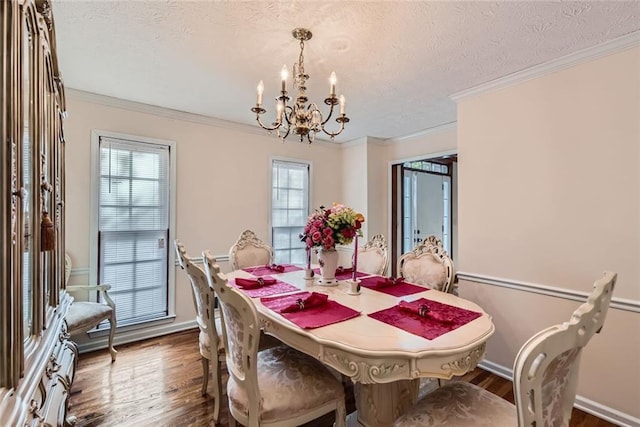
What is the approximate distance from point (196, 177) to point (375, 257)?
224 cm

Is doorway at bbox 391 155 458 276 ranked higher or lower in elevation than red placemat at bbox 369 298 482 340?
higher

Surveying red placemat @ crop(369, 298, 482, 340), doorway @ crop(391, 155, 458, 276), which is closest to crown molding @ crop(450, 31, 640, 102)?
doorway @ crop(391, 155, 458, 276)

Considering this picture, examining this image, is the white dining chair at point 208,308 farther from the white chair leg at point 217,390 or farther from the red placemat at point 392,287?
the red placemat at point 392,287

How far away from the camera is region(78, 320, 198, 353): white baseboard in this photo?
2908 millimetres

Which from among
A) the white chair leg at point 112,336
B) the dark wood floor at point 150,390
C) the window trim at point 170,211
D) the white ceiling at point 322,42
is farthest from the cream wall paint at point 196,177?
the dark wood floor at point 150,390

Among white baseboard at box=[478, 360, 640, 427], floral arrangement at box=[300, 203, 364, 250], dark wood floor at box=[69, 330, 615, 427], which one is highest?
floral arrangement at box=[300, 203, 364, 250]

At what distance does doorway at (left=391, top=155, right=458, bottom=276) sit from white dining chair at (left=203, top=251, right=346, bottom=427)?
129 inches

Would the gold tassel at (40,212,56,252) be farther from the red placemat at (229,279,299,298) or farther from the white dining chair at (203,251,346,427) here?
the red placemat at (229,279,299,298)

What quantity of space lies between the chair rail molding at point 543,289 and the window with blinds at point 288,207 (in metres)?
2.23

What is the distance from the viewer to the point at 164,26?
186 centimetres

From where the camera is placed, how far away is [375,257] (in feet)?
9.73

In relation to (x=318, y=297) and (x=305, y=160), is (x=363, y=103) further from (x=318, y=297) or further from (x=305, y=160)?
(x=318, y=297)

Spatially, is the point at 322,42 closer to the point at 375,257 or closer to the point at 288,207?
the point at 375,257

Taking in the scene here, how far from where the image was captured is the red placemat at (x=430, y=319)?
1419mm
